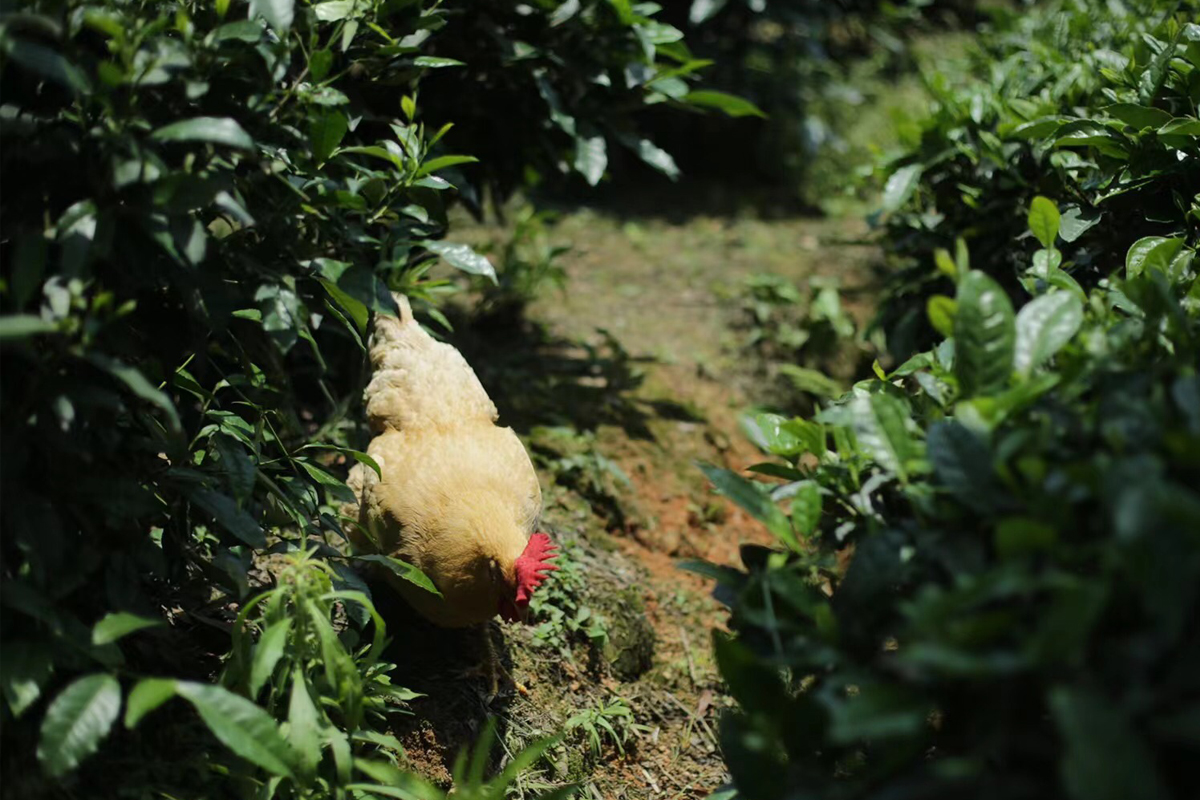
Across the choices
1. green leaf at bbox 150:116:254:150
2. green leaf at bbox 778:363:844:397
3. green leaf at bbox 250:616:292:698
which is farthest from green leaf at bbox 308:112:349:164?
green leaf at bbox 778:363:844:397

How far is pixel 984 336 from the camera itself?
177 centimetres

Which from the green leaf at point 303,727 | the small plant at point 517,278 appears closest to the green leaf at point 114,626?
the green leaf at point 303,727

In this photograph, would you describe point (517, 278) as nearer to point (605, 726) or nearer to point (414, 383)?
point (414, 383)

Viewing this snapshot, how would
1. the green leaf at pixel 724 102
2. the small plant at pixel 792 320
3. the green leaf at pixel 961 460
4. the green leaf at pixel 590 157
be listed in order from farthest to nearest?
the small plant at pixel 792 320
the green leaf at pixel 724 102
the green leaf at pixel 590 157
the green leaf at pixel 961 460

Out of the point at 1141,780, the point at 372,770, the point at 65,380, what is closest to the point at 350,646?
the point at 372,770

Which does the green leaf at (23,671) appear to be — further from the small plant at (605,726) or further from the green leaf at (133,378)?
the small plant at (605,726)

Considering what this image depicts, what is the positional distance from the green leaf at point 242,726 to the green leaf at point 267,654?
0.35ft

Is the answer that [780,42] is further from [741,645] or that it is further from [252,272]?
[741,645]

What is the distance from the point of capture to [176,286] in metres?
2.26

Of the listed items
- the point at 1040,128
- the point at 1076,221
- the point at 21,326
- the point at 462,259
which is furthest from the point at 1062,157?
the point at 21,326

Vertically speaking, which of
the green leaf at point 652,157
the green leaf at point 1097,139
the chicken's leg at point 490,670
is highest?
the green leaf at point 1097,139

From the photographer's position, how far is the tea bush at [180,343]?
186 centimetres

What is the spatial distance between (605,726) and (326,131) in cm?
187

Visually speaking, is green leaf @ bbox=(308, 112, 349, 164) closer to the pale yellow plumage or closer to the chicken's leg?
the pale yellow plumage
